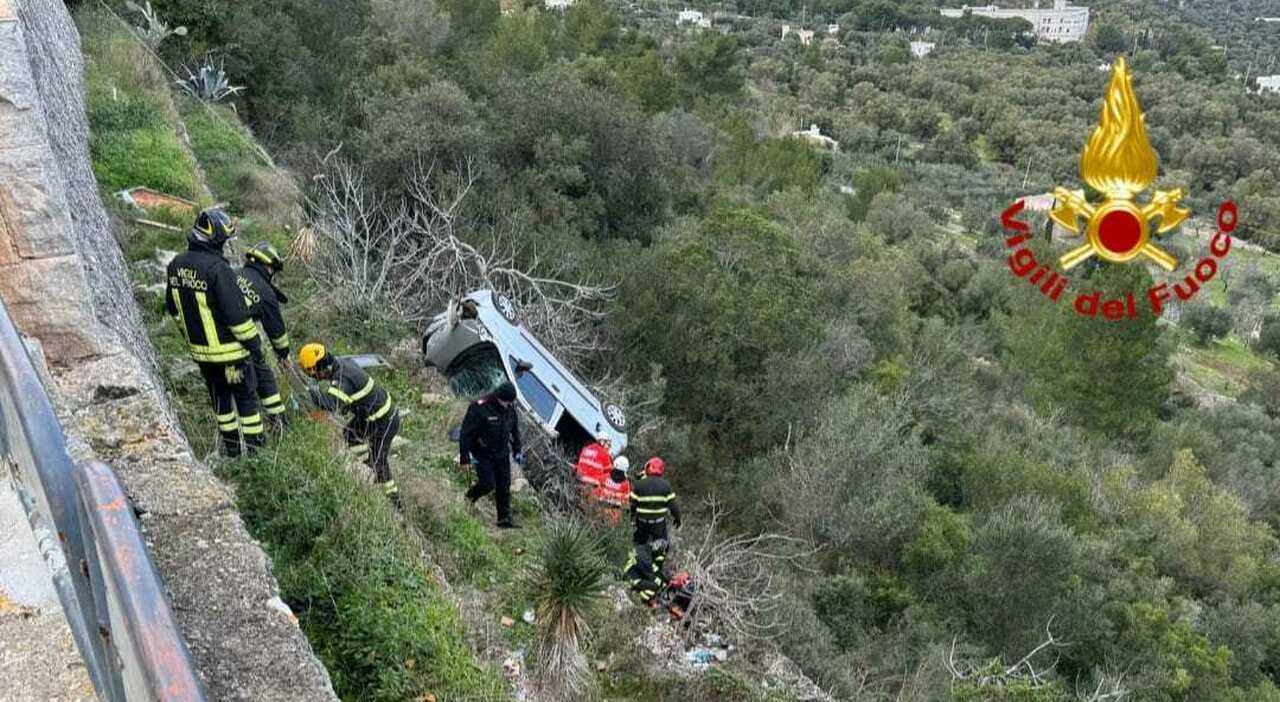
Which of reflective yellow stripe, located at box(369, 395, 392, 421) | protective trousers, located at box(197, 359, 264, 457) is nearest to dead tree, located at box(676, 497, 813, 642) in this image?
reflective yellow stripe, located at box(369, 395, 392, 421)

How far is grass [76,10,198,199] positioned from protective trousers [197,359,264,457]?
5275 mm

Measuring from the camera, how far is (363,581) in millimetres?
4531

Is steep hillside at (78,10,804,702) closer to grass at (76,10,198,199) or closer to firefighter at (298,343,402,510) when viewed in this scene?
grass at (76,10,198,199)

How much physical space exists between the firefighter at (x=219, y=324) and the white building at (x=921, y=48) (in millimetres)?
87569

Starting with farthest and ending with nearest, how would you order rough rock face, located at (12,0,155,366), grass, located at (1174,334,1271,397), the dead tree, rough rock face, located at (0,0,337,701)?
grass, located at (1174,334,1271,397) < the dead tree < rough rock face, located at (12,0,155,366) < rough rock face, located at (0,0,337,701)

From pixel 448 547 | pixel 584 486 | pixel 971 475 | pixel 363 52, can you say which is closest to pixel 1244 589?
pixel 971 475

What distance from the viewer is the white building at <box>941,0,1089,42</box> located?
90500 mm

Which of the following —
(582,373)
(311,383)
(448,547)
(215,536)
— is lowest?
(582,373)

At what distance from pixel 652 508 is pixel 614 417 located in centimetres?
281

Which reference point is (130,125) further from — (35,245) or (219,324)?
(35,245)

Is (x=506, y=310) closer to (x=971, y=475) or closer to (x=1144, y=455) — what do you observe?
(x=971, y=475)

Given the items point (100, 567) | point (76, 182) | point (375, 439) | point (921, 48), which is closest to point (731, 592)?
point (375, 439)

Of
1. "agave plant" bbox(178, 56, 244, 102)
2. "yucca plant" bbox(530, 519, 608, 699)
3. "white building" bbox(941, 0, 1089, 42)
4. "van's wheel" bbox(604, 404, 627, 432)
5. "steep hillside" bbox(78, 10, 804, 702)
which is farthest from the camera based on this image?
"white building" bbox(941, 0, 1089, 42)

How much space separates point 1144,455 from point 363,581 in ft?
87.4
